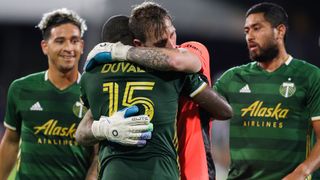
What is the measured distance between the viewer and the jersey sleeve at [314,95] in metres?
5.64

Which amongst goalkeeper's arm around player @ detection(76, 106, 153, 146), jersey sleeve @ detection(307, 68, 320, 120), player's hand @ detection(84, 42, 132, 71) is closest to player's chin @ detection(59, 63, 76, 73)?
player's hand @ detection(84, 42, 132, 71)

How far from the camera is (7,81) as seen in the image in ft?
56.0

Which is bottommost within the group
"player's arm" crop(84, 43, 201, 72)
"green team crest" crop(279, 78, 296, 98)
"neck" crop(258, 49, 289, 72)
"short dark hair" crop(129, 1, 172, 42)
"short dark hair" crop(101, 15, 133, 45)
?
"green team crest" crop(279, 78, 296, 98)

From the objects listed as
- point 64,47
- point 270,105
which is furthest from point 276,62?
point 64,47

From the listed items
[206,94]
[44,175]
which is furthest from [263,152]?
[44,175]

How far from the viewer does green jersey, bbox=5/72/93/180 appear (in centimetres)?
593

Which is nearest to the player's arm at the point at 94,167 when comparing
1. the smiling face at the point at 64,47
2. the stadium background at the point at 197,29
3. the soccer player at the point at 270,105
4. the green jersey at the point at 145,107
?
the smiling face at the point at 64,47

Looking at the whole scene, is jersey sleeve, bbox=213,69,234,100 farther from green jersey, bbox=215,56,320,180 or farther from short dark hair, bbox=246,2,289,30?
short dark hair, bbox=246,2,289,30

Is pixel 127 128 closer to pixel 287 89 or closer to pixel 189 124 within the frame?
pixel 189 124

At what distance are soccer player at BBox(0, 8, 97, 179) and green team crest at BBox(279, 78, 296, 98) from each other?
159 cm

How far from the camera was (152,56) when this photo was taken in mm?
4520

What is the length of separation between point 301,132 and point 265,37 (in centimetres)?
84

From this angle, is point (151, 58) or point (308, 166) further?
point (308, 166)

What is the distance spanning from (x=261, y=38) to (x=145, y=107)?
184cm
